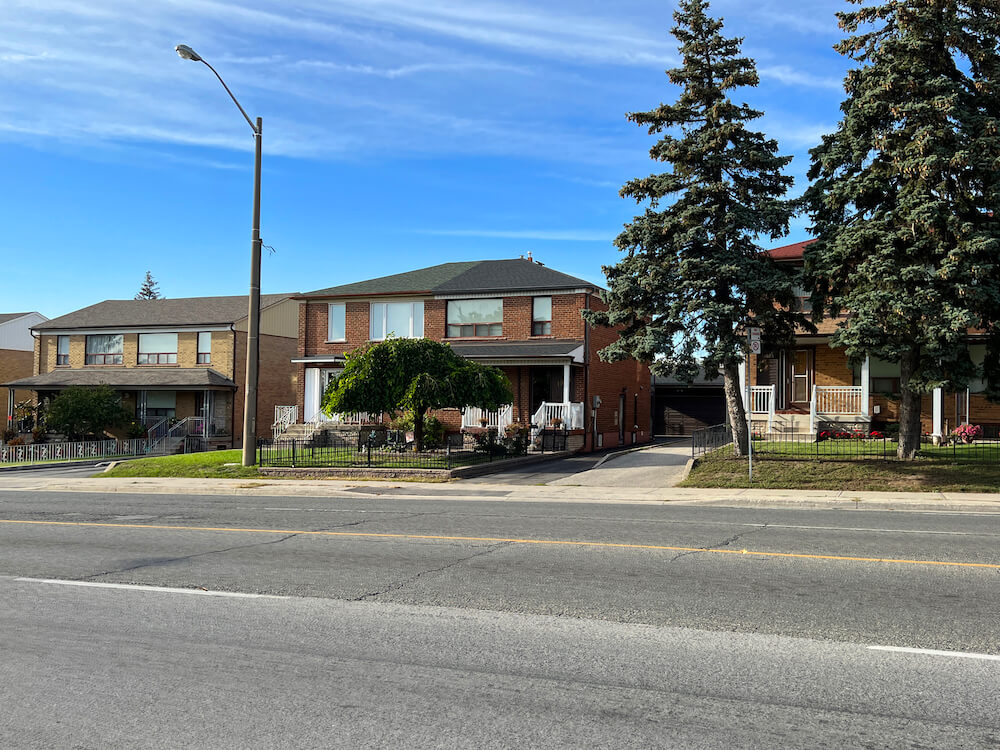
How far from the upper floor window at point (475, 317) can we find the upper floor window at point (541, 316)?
1.45 m

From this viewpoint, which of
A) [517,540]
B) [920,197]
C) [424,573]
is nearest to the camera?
[424,573]

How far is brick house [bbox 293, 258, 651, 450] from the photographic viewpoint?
33.6 m

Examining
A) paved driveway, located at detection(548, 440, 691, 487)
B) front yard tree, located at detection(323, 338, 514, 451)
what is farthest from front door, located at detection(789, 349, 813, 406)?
front yard tree, located at detection(323, 338, 514, 451)

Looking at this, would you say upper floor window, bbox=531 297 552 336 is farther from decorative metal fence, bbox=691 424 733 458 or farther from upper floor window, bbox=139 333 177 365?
upper floor window, bbox=139 333 177 365

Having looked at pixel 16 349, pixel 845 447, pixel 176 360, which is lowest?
pixel 845 447

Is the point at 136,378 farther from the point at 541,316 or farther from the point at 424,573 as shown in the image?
the point at 424,573

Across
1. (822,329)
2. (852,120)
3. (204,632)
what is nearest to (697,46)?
(852,120)

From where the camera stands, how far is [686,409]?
4734 centimetres

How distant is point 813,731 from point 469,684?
2.12 meters

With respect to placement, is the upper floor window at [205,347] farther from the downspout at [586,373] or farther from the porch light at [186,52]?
the porch light at [186,52]

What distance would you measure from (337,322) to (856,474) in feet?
81.9

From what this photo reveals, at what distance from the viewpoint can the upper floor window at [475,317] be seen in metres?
35.6

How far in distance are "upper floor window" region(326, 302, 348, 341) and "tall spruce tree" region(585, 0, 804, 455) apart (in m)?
18.5

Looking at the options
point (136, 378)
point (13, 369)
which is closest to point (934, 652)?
point (136, 378)
